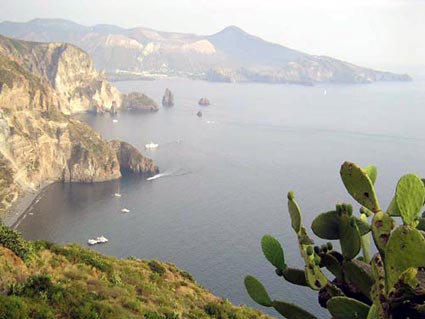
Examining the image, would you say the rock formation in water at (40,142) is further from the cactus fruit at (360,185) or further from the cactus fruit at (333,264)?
the cactus fruit at (360,185)

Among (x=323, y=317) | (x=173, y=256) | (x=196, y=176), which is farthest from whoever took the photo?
(x=196, y=176)

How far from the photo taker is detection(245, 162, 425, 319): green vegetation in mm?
6539

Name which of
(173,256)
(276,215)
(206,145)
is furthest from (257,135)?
(173,256)

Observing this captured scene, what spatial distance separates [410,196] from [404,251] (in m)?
0.90

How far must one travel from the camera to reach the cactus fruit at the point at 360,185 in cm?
775

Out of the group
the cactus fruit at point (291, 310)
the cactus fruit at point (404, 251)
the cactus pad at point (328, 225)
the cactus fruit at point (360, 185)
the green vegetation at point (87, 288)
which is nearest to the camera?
the cactus fruit at point (404, 251)

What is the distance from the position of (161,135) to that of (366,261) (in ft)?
543

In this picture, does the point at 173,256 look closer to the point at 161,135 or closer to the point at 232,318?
the point at 232,318

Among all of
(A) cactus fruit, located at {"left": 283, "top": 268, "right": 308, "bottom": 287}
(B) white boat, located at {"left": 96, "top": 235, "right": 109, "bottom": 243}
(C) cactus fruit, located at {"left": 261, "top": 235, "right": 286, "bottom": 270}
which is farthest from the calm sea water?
(C) cactus fruit, located at {"left": 261, "top": 235, "right": 286, "bottom": 270}

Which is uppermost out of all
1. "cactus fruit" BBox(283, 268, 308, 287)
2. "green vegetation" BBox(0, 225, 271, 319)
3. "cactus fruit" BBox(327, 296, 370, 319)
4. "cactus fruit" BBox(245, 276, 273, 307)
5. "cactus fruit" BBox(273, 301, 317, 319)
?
"cactus fruit" BBox(327, 296, 370, 319)

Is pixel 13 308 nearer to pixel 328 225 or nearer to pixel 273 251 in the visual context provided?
pixel 273 251

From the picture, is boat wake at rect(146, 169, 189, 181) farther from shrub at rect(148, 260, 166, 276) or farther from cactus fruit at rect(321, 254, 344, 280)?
cactus fruit at rect(321, 254, 344, 280)

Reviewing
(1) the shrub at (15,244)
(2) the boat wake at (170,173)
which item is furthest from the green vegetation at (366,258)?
(2) the boat wake at (170,173)

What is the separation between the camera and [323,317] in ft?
184
